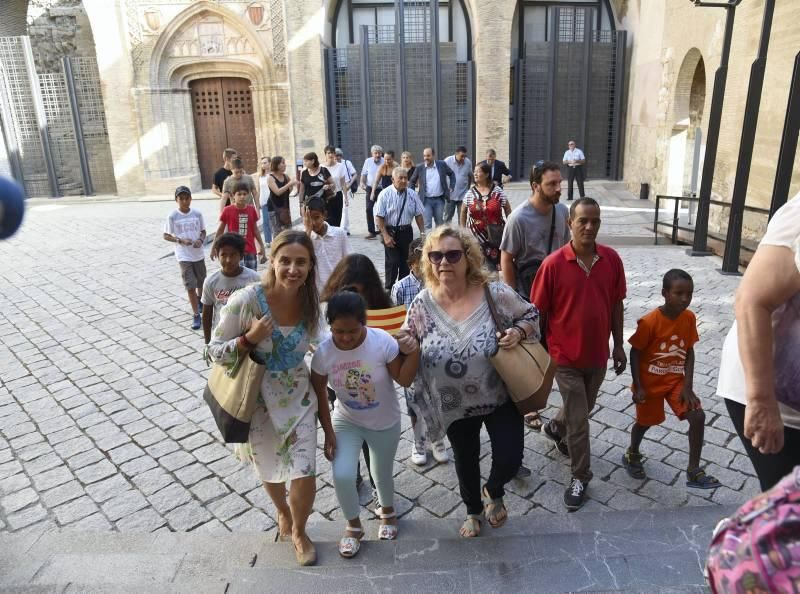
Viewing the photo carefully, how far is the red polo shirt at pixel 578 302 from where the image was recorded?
3.43 m

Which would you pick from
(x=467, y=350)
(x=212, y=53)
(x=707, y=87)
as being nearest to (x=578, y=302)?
(x=467, y=350)

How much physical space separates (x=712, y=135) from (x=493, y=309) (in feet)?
24.5

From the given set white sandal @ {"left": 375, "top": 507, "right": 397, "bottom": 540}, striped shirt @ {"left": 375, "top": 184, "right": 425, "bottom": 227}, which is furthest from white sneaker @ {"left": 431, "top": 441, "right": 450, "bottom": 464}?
striped shirt @ {"left": 375, "top": 184, "right": 425, "bottom": 227}

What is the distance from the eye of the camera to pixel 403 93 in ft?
61.7

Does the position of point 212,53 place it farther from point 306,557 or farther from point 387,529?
point 306,557

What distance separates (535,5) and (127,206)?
14205mm

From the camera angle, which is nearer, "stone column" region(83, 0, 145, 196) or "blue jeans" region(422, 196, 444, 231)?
"blue jeans" region(422, 196, 444, 231)

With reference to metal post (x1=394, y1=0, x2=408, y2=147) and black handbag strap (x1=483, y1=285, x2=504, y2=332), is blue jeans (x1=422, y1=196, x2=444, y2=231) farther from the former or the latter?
metal post (x1=394, y1=0, x2=408, y2=147)

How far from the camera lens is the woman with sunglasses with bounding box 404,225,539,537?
288cm

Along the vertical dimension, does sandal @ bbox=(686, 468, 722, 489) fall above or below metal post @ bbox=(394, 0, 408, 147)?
below

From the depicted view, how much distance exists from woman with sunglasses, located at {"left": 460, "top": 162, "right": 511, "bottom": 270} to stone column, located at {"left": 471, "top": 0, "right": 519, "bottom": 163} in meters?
13.1

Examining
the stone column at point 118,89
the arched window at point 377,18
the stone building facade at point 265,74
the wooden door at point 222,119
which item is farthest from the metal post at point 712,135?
the stone column at point 118,89

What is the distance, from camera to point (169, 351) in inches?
245

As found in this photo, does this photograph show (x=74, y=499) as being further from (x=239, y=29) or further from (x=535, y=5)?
(x=535, y=5)
